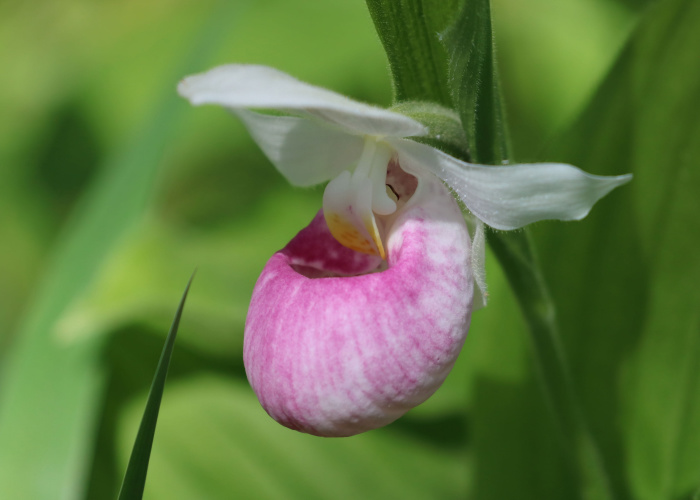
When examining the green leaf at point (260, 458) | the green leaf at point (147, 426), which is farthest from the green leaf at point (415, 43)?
the green leaf at point (260, 458)

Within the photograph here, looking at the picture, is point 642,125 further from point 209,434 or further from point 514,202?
point 209,434

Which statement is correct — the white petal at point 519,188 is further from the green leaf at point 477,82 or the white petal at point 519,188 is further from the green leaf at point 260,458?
the green leaf at point 260,458

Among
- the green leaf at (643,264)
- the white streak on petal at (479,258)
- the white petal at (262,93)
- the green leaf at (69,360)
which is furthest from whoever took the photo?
the green leaf at (69,360)

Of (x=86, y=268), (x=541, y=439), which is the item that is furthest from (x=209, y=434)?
(x=541, y=439)

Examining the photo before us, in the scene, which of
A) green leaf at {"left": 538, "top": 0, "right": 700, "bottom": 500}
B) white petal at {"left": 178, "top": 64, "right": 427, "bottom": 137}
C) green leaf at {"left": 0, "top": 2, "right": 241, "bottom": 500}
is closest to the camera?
white petal at {"left": 178, "top": 64, "right": 427, "bottom": 137}

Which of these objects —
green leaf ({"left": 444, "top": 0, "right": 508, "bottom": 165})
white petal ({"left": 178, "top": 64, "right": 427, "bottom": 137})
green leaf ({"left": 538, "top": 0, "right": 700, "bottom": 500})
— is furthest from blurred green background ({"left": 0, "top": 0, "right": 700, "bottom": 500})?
white petal ({"left": 178, "top": 64, "right": 427, "bottom": 137})

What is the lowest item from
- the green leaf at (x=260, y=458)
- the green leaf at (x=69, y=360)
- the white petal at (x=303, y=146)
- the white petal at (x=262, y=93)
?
the green leaf at (x=260, y=458)

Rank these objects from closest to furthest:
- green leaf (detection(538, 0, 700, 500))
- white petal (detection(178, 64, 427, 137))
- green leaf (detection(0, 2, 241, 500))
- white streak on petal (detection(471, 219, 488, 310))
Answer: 1. white petal (detection(178, 64, 427, 137))
2. white streak on petal (detection(471, 219, 488, 310))
3. green leaf (detection(538, 0, 700, 500))
4. green leaf (detection(0, 2, 241, 500))

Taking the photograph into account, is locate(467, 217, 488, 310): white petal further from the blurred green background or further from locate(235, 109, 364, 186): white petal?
the blurred green background

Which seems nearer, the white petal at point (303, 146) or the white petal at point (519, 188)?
the white petal at point (519, 188)
